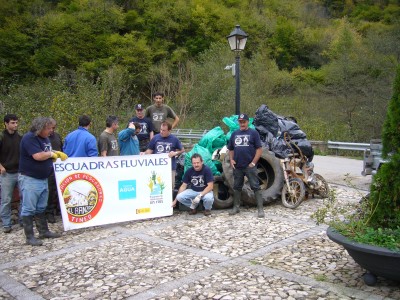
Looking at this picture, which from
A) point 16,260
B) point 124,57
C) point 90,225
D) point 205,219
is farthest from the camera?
point 124,57

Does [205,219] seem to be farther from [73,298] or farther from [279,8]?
[279,8]

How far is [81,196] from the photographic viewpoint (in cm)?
677

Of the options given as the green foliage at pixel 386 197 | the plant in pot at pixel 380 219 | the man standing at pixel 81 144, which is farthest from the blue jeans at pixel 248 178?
the green foliage at pixel 386 197

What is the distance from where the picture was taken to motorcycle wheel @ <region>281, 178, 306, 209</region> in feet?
26.1

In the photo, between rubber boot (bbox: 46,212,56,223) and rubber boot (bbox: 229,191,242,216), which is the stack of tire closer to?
rubber boot (bbox: 229,191,242,216)

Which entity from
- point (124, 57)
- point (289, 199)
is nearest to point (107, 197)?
point (289, 199)

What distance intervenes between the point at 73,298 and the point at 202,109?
77.9ft

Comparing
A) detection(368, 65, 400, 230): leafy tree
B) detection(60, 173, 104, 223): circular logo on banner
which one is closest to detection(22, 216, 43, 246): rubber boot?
detection(60, 173, 104, 223): circular logo on banner

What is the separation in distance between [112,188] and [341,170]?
8057 mm

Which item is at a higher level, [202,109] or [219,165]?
[202,109]

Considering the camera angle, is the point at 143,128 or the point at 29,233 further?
the point at 143,128

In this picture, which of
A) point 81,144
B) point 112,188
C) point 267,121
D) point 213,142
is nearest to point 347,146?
point 267,121

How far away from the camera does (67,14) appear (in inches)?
1727

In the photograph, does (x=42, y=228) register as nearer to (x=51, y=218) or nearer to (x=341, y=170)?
(x=51, y=218)
